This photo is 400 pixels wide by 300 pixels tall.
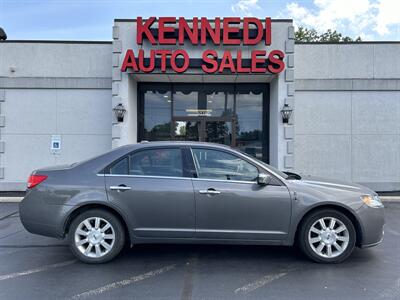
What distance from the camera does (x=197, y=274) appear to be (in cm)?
428

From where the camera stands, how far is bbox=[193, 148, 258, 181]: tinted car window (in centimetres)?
470

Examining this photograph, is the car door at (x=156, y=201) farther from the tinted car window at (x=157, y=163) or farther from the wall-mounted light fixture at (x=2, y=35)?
the wall-mounted light fixture at (x=2, y=35)

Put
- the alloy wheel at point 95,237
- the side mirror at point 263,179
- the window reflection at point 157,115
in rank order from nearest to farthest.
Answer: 1. the side mirror at point 263,179
2. the alloy wheel at point 95,237
3. the window reflection at point 157,115

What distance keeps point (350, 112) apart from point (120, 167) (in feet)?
28.7

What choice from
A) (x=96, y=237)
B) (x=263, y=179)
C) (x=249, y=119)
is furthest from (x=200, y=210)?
(x=249, y=119)

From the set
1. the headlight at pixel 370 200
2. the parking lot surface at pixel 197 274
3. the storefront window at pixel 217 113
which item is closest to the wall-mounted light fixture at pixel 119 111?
the storefront window at pixel 217 113

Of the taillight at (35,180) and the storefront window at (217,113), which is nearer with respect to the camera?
the taillight at (35,180)

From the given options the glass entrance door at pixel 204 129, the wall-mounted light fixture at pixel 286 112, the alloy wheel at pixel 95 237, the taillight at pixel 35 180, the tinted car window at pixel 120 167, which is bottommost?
the alloy wheel at pixel 95 237

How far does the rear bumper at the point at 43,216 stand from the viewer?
464 centimetres

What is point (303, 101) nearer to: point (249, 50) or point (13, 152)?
point (249, 50)

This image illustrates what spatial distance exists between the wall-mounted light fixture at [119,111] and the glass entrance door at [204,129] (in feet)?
6.97

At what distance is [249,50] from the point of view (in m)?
10.0

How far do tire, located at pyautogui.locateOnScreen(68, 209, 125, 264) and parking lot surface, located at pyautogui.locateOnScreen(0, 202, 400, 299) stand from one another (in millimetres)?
143

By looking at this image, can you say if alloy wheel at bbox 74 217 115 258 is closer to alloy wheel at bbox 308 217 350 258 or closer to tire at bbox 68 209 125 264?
tire at bbox 68 209 125 264
